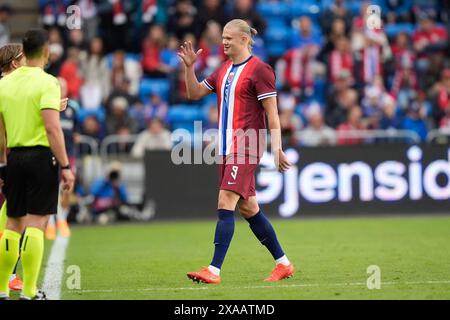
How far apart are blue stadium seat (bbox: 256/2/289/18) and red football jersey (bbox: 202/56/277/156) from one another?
1413 cm

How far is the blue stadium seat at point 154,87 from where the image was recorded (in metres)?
21.2

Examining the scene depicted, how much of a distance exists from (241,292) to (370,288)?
1055 millimetres

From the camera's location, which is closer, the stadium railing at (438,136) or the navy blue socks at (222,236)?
the navy blue socks at (222,236)

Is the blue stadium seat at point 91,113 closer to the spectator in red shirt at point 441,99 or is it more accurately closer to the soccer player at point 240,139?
the spectator in red shirt at point 441,99

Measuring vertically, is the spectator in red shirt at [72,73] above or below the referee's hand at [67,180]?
above

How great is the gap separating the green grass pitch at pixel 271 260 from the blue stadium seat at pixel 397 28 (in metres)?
6.64

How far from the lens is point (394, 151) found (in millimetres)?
18016

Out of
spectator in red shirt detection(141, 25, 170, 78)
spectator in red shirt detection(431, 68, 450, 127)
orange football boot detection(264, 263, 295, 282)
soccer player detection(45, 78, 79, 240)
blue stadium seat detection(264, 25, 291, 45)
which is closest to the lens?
orange football boot detection(264, 263, 295, 282)

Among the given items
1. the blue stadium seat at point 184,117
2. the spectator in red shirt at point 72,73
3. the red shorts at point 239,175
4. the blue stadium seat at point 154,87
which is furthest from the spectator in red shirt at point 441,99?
the red shorts at point 239,175

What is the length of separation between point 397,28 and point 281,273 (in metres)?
14.9

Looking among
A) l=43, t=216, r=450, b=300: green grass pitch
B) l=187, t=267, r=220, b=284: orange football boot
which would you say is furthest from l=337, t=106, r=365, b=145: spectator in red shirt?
l=187, t=267, r=220, b=284: orange football boot

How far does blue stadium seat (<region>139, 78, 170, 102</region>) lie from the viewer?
69.4ft

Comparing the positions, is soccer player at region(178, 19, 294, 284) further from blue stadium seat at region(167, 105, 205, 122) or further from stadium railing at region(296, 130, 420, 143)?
blue stadium seat at region(167, 105, 205, 122)
